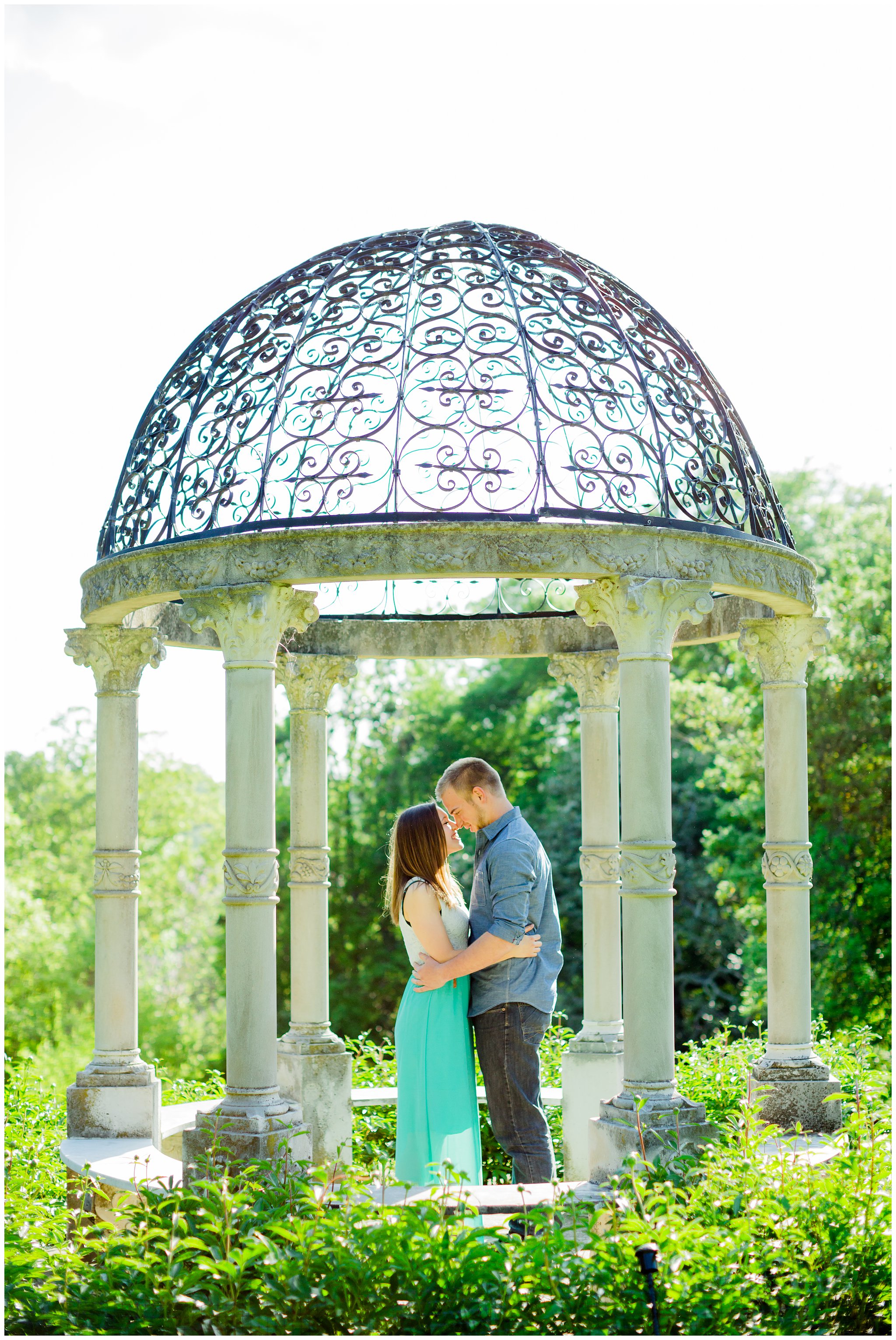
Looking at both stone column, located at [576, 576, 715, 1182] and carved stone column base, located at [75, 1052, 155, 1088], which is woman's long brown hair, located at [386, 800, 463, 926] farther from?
carved stone column base, located at [75, 1052, 155, 1088]

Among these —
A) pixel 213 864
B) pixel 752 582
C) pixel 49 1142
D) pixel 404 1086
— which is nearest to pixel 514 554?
pixel 752 582

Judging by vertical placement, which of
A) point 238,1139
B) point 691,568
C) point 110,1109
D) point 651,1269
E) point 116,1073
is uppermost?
point 691,568

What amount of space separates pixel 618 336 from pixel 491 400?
48.8 inches

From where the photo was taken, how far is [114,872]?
10977 millimetres

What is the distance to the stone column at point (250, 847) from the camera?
8.72 m

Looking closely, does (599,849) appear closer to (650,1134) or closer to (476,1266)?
(650,1134)

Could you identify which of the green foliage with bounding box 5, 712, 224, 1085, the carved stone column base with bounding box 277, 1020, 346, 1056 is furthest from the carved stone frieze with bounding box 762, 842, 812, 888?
the green foliage with bounding box 5, 712, 224, 1085

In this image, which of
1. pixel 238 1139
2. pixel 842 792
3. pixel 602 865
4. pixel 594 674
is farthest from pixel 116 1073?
pixel 842 792

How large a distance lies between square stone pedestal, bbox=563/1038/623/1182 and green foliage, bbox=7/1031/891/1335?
465 centimetres

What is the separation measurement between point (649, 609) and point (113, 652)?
467 cm

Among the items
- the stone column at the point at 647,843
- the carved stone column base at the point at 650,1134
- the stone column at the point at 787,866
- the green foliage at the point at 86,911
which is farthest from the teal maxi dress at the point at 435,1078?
the green foliage at the point at 86,911

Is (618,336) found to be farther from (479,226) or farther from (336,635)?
(336,635)

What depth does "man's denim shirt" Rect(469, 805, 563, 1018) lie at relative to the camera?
822cm

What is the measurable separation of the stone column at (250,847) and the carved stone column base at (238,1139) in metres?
0.04
